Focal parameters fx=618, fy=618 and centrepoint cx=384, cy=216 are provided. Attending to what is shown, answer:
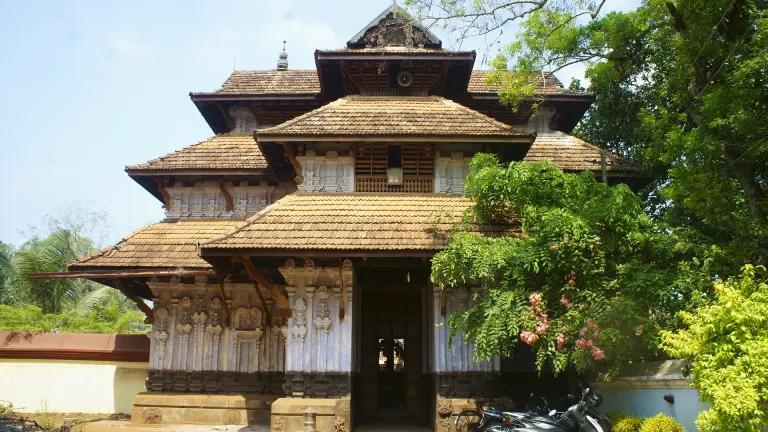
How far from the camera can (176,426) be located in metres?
12.2

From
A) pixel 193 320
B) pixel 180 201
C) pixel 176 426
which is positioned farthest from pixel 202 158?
pixel 176 426

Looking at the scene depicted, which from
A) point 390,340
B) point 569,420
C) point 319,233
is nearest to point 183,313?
point 319,233

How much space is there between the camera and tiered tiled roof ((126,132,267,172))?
45.9 ft

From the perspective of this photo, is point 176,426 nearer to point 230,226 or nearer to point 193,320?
point 193,320

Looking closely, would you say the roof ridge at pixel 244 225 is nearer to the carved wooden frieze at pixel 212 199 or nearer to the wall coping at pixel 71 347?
the carved wooden frieze at pixel 212 199

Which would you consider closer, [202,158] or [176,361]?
[176,361]

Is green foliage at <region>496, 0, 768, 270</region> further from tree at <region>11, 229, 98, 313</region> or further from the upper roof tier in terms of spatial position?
tree at <region>11, 229, 98, 313</region>

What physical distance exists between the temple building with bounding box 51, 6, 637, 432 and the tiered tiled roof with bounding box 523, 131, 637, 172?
2.4 inches

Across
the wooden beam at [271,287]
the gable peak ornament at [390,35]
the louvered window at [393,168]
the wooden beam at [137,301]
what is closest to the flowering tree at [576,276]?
the wooden beam at [271,287]

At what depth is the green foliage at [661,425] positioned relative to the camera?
7.00 meters

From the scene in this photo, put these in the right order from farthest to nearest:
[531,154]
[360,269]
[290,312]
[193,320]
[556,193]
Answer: [531,154] → [193,320] → [360,269] → [290,312] → [556,193]

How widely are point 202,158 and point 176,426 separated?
5.96 m

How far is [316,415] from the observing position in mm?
10461

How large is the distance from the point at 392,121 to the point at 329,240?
133 inches
